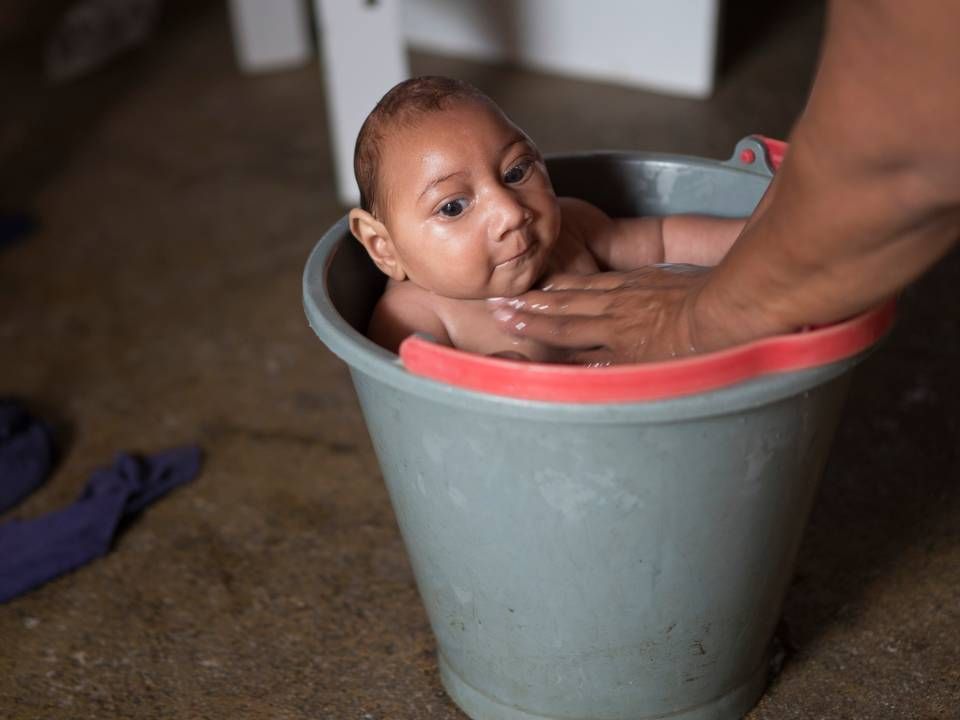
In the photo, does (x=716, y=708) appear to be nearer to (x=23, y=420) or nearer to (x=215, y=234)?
(x=23, y=420)

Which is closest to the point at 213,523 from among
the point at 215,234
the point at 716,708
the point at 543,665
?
the point at 543,665

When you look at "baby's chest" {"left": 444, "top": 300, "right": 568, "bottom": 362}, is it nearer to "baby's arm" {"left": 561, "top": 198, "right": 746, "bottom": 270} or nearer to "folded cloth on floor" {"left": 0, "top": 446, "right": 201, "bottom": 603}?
"baby's arm" {"left": 561, "top": 198, "right": 746, "bottom": 270}

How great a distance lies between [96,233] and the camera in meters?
2.22

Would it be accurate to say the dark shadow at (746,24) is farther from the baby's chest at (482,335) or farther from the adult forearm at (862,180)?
the adult forearm at (862,180)

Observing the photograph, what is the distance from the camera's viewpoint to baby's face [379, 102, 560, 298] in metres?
1.07

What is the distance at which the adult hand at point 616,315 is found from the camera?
0.96 metres

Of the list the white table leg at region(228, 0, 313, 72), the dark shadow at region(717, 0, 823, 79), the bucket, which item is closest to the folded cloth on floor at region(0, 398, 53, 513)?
the bucket

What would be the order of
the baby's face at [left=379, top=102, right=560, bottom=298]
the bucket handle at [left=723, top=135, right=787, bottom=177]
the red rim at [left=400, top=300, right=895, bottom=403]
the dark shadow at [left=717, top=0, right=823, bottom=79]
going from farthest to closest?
the dark shadow at [left=717, top=0, right=823, bottom=79]
the bucket handle at [left=723, top=135, right=787, bottom=177]
the baby's face at [left=379, top=102, right=560, bottom=298]
the red rim at [left=400, top=300, right=895, bottom=403]

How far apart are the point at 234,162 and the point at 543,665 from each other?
1.70m

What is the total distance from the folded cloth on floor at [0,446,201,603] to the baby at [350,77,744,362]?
496 mm

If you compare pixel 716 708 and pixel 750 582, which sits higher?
pixel 750 582

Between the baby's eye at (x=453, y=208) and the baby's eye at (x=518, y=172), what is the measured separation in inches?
2.1

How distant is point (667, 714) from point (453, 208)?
0.51 m

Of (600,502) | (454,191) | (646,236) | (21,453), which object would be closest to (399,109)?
(454,191)
